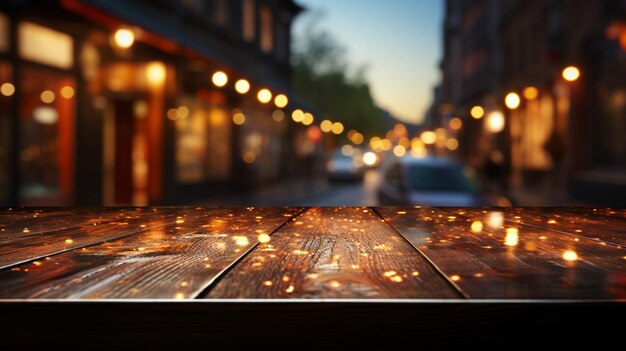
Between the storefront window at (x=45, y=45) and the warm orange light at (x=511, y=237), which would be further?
the storefront window at (x=45, y=45)

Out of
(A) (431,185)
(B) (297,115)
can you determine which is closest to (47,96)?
(A) (431,185)

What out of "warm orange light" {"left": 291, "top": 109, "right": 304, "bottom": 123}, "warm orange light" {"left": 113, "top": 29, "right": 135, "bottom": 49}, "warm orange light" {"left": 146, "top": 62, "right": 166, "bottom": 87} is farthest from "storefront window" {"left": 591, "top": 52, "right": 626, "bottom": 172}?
"warm orange light" {"left": 113, "top": 29, "right": 135, "bottom": 49}

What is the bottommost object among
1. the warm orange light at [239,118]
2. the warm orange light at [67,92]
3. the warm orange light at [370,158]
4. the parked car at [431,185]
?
the parked car at [431,185]

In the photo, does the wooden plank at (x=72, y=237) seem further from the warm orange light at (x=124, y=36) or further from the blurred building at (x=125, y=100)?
the warm orange light at (x=124, y=36)

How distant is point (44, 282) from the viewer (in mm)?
1457

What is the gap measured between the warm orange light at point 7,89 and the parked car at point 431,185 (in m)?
6.17

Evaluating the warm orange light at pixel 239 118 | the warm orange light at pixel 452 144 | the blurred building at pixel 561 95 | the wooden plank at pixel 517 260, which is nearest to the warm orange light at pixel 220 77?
the blurred building at pixel 561 95

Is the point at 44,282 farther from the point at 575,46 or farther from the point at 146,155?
the point at 575,46

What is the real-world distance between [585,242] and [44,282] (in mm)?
1524

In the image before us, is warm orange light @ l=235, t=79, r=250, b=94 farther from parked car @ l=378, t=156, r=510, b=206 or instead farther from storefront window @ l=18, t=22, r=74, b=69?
parked car @ l=378, t=156, r=510, b=206

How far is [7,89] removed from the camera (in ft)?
36.8

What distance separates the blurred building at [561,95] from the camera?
57.4 feet

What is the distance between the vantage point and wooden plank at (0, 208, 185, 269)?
1.88 metres
